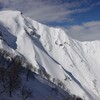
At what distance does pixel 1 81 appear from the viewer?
111875 mm

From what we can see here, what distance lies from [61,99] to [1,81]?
208 ft

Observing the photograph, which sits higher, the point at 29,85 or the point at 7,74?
the point at 29,85

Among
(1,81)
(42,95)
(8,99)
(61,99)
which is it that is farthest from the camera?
(61,99)

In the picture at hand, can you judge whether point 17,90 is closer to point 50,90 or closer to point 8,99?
point 8,99

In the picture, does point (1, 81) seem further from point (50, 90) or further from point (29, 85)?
point (50, 90)

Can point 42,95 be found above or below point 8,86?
above

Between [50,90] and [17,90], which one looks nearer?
[17,90]

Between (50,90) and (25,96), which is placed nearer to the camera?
(25,96)

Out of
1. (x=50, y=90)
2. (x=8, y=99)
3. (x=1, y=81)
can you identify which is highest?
(x=50, y=90)

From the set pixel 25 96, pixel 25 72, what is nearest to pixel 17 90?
pixel 25 96

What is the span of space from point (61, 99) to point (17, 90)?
54828 millimetres

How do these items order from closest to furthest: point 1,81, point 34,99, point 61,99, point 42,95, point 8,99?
1. point 8,99
2. point 1,81
3. point 34,99
4. point 42,95
5. point 61,99

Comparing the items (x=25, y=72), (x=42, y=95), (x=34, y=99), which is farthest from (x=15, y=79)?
(x=25, y=72)

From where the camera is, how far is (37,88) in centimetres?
15600
